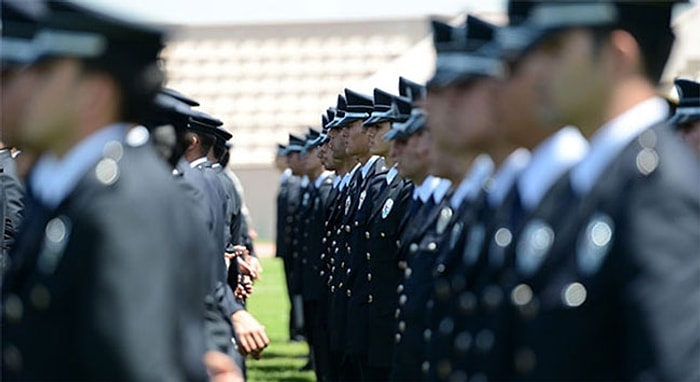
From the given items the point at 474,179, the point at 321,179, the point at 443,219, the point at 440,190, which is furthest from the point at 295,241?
the point at 474,179

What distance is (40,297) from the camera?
12.0 feet

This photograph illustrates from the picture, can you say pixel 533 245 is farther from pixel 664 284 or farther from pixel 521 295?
pixel 664 284

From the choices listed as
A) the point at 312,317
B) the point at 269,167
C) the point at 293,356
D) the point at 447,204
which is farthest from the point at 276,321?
the point at 269,167

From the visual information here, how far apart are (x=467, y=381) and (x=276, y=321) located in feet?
50.3

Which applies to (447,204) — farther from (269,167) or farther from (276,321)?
(269,167)

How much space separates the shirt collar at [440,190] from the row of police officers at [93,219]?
2.80m

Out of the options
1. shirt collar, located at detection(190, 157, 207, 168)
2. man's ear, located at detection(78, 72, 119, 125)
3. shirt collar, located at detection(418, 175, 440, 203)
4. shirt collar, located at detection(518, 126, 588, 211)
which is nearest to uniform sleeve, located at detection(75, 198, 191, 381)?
man's ear, located at detection(78, 72, 119, 125)

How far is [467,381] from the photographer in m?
4.07

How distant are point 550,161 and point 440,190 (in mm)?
2954

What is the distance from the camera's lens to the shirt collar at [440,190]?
22.5 feet

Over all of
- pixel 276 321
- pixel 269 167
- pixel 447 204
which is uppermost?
pixel 447 204

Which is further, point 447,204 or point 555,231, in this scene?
point 447,204

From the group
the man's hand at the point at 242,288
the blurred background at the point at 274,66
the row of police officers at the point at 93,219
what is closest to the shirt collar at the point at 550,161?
the row of police officers at the point at 93,219

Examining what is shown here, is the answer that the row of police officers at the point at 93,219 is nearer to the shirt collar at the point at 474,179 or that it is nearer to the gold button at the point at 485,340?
the gold button at the point at 485,340
